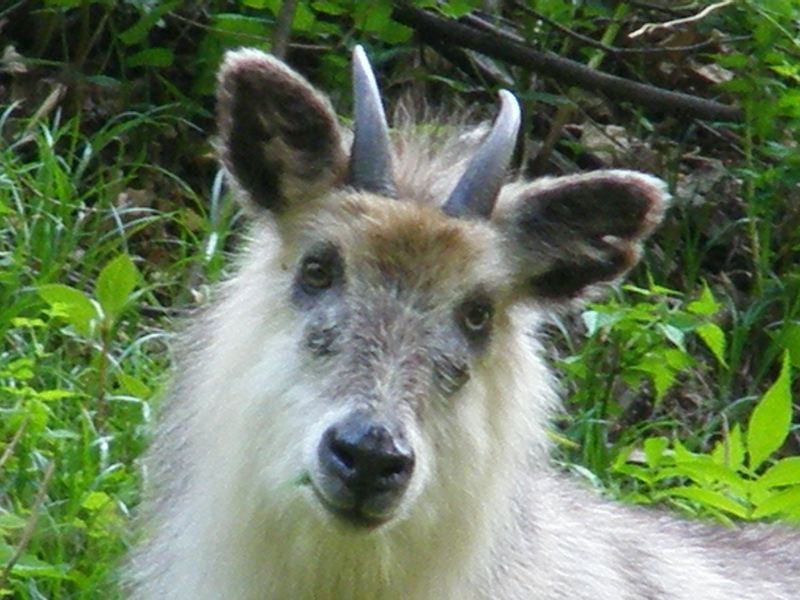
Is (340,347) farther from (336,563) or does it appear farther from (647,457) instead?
(647,457)

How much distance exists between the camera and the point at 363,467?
382 cm

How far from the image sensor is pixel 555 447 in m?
6.10

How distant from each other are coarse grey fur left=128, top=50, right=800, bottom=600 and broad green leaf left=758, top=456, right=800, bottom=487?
17.7 inches

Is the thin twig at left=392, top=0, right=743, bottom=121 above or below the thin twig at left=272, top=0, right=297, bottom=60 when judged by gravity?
below

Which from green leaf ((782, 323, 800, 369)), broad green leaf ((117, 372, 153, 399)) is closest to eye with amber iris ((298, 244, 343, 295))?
broad green leaf ((117, 372, 153, 399))

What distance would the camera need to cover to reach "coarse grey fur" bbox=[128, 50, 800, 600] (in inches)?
159

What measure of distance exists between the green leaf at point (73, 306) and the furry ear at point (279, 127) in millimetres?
1125

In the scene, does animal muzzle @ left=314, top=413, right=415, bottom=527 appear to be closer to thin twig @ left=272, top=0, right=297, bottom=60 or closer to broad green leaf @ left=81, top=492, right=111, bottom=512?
broad green leaf @ left=81, top=492, right=111, bottom=512

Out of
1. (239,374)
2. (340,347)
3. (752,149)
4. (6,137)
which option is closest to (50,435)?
(239,374)

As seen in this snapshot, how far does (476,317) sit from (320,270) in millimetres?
399

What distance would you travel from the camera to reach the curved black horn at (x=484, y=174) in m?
4.38

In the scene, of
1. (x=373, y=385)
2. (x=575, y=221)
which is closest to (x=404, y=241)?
(x=373, y=385)

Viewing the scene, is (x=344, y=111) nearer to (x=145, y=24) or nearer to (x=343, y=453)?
(x=145, y=24)

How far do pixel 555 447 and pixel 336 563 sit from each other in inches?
80.1
